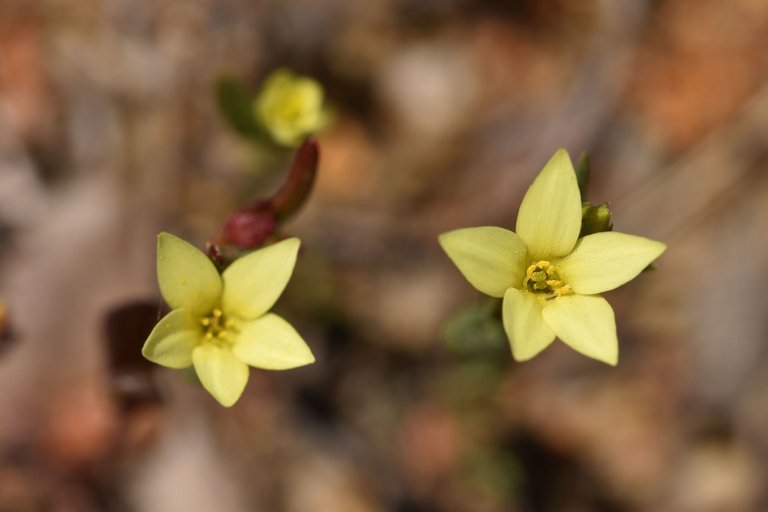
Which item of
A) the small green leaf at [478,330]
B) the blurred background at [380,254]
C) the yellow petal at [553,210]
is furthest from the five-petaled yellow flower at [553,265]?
the blurred background at [380,254]

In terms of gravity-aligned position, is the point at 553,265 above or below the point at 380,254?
above

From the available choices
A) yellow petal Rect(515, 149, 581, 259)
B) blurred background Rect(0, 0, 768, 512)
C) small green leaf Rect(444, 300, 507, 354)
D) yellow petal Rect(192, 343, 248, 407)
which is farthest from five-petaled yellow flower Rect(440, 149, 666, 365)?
blurred background Rect(0, 0, 768, 512)

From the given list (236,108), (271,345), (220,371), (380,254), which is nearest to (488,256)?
(271,345)

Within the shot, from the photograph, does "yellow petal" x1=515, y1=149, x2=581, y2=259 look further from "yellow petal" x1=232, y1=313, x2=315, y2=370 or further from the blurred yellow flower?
the blurred yellow flower

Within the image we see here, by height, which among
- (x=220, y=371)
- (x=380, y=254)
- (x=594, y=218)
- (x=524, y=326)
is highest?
(x=594, y=218)

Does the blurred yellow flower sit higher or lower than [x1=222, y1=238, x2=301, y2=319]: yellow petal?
higher

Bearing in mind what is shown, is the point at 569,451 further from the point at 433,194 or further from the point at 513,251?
the point at 513,251

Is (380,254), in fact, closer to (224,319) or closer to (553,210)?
(224,319)

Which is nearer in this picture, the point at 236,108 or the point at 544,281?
the point at 544,281
